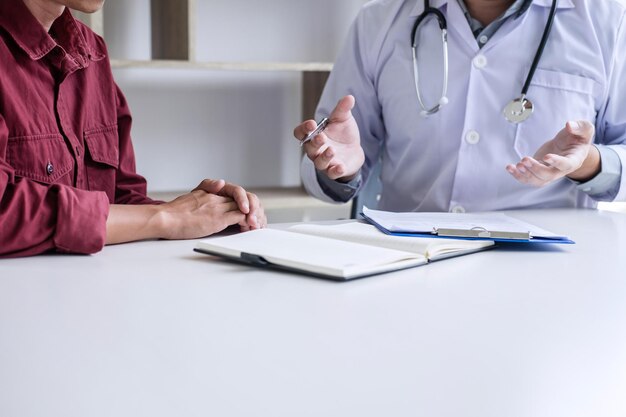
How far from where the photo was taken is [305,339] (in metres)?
0.73

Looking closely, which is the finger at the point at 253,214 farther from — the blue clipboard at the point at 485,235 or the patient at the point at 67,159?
the blue clipboard at the point at 485,235

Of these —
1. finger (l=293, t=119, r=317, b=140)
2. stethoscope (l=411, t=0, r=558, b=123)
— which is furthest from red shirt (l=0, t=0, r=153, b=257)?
stethoscope (l=411, t=0, r=558, b=123)

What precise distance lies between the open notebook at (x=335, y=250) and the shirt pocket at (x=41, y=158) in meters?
0.32

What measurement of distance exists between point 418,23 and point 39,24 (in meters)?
0.83

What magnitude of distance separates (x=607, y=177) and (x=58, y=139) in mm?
1050

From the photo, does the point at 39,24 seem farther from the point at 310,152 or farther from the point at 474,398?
the point at 474,398

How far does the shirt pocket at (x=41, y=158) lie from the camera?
1.20 metres

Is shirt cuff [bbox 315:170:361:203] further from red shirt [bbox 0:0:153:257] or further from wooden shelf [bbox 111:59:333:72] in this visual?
wooden shelf [bbox 111:59:333:72]

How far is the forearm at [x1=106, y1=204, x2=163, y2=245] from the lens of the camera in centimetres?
116

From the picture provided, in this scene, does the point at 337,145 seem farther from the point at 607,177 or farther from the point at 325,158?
the point at 607,177

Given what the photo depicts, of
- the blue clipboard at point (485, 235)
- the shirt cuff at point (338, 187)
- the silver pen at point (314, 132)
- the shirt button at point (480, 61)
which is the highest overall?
the shirt button at point (480, 61)

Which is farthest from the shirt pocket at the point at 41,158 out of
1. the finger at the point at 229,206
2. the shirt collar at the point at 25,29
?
the finger at the point at 229,206

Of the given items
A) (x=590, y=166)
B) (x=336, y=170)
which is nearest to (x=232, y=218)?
(x=336, y=170)

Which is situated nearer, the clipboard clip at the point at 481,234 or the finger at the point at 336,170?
the clipboard clip at the point at 481,234
